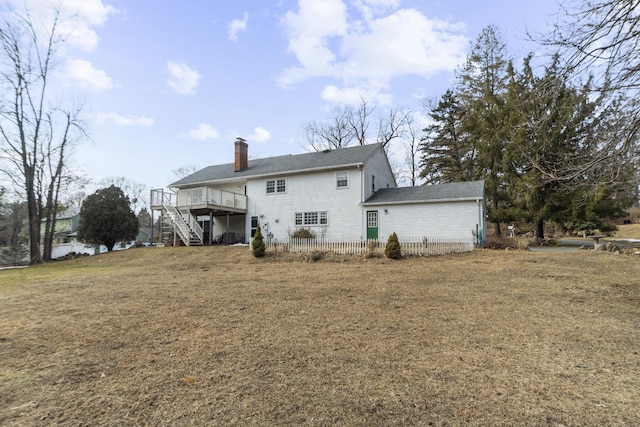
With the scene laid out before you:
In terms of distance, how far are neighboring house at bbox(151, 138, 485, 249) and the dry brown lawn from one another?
9105mm

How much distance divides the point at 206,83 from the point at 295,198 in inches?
322

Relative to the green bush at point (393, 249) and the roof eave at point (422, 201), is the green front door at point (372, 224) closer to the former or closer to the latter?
the roof eave at point (422, 201)

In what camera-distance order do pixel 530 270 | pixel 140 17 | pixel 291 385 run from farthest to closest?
pixel 140 17
pixel 530 270
pixel 291 385

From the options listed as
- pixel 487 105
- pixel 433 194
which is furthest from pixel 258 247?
pixel 487 105

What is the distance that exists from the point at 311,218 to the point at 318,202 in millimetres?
1097

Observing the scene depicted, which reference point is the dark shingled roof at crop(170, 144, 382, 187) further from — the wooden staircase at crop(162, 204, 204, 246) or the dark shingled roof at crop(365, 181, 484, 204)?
the wooden staircase at crop(162, 204, 204, 246)

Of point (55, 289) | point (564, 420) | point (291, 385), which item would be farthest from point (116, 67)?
point (564, 420)

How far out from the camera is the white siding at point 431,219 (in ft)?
51.6

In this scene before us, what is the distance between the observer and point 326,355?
3.68 meters

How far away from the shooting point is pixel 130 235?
77.5 feet

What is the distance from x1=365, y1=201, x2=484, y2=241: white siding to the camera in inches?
619

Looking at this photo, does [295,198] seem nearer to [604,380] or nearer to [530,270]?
[530,270]

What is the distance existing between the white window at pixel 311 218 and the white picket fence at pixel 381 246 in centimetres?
484

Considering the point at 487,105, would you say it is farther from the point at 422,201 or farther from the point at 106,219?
the point at 106,219
